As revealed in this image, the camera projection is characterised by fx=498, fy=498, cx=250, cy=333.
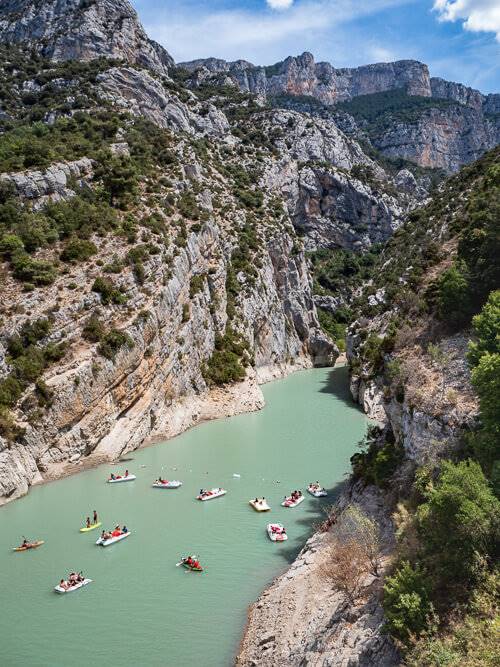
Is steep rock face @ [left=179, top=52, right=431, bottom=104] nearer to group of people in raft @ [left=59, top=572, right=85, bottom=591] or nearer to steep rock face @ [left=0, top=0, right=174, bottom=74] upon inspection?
steep rock face @ [left=0, top=0, right=174, bottom=74]

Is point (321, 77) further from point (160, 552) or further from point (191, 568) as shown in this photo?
point (191, 568)

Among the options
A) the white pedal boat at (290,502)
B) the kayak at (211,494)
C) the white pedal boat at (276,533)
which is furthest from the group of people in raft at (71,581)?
the white pedal boat at (290,502)

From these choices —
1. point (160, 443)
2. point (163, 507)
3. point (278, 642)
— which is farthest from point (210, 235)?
point (278, 642)

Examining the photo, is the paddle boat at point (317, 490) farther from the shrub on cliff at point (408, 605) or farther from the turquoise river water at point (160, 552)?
the shrub on cliff at point (408, 605)

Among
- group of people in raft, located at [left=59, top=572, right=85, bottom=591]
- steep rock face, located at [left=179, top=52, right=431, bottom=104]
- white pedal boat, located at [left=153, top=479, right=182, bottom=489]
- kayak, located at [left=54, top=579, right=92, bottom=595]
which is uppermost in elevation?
steep rock face, located at [left=179, top=52, right=431, bottom=104]

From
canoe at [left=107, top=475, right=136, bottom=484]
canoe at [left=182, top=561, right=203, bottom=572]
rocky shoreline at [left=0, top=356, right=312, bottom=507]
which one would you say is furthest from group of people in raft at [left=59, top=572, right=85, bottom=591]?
canoe at [left=107, top=475, right=136, bottom=484]
